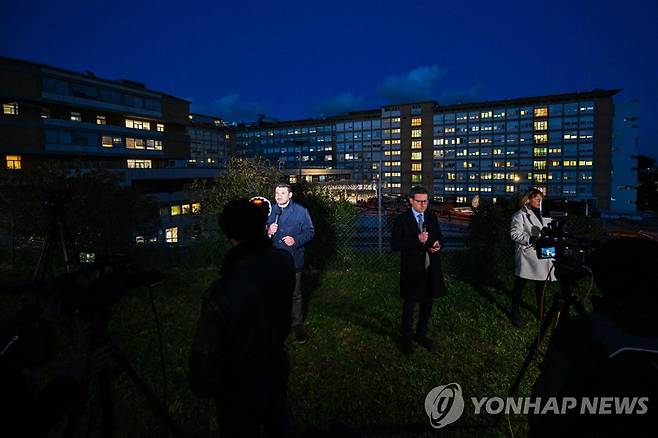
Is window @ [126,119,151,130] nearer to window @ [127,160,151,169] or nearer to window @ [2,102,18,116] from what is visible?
window @ [127,160,151,169]

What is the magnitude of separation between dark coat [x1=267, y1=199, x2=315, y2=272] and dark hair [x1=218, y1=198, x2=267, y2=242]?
3.18 metres

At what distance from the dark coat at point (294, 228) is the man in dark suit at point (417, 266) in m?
1.43

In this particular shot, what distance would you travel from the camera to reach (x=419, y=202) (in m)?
5.27

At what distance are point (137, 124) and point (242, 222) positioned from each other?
225 feet

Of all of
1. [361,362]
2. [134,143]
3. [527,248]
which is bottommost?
[361,362]

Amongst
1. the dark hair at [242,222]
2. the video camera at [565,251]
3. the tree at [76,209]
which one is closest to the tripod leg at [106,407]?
the dark hair at [242,222]

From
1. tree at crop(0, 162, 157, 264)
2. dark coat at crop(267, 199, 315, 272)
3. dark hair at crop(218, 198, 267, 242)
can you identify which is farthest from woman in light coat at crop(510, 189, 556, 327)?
tree at crop(0, 162, 157, 264)

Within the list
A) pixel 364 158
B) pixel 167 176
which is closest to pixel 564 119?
pixel 364 158

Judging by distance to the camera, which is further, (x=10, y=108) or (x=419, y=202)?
(x=10, y=108)

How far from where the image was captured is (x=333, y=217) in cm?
1014

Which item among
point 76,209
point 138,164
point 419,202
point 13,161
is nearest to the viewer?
point 419,202

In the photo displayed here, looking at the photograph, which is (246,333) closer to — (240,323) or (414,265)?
(240,323)

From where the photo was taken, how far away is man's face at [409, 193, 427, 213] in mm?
5214

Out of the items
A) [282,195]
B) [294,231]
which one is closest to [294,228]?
[294,231]
